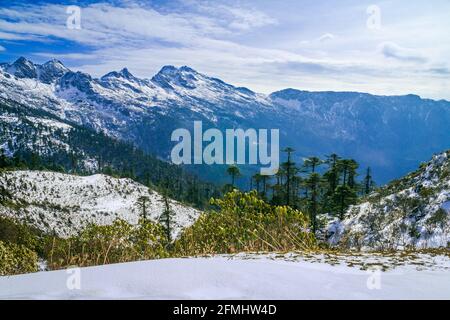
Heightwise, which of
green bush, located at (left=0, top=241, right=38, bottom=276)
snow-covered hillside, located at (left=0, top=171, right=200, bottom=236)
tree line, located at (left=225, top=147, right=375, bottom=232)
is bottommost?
snow-covered hillside, located at (left=0, top=171, right=200, bottom=236)

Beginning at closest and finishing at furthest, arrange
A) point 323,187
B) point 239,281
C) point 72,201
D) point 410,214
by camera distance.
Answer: point 239,281 < point 410,214 < point 323,187 < point 72,201

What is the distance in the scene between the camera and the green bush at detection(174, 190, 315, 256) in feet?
33.1

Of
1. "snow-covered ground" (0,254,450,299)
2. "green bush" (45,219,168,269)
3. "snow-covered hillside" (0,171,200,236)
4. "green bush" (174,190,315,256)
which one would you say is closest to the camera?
"snow-covered ground" (0,254,450,299)

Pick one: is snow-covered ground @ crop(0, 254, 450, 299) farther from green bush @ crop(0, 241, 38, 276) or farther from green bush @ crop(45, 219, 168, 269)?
green bush @ crop(0, 241, 38, 276)

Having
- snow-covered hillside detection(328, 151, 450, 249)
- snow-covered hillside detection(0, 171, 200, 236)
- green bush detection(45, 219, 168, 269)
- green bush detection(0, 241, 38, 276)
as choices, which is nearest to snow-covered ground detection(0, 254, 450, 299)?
green bush detection(45, 219, 168, 269)

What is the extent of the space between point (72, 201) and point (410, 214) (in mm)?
82508

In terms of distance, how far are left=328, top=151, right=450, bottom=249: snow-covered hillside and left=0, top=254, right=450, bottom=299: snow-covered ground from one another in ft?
35.0

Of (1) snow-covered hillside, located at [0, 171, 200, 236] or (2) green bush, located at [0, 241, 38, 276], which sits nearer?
(2) green bush, located at [0, 241, 38, 276]

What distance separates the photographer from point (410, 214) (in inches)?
941

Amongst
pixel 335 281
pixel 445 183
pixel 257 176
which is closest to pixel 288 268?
pixel 335 281

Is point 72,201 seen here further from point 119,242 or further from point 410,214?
point 119,242

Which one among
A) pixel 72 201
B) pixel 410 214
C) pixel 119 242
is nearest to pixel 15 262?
pixel 119 242

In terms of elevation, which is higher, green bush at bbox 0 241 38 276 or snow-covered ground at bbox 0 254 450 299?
snow-covered ground at bbox 0 254 450 299

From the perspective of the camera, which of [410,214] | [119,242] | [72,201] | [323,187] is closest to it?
[119,242]
